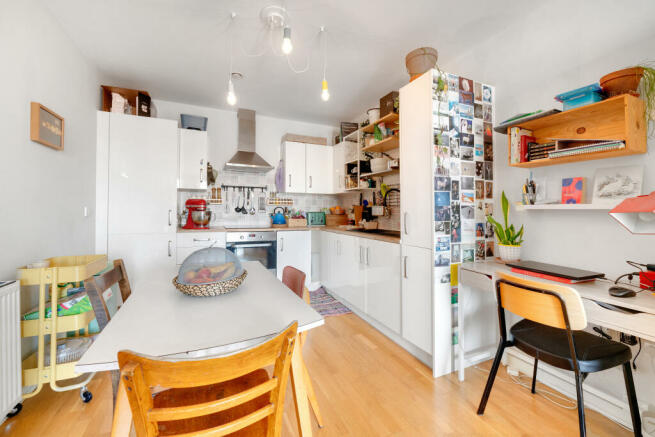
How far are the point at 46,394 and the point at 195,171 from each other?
2.39 m

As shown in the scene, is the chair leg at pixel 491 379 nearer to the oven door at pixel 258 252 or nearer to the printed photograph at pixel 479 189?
the printed photograph at pixel 479 189

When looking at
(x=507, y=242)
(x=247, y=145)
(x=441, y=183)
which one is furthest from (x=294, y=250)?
(x=507, y=242)

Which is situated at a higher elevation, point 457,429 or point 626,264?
point 626,264

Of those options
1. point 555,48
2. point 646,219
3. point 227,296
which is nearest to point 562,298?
point 646,219

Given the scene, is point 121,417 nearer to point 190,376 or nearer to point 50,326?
point 190,376

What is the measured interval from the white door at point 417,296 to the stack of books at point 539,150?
0.90 meters

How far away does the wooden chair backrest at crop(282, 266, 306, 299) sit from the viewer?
5.08 feet

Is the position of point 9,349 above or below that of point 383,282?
below

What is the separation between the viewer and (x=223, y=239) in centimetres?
334

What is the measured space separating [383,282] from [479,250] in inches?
33.4

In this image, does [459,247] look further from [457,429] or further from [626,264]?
[457,429]

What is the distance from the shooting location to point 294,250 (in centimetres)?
374

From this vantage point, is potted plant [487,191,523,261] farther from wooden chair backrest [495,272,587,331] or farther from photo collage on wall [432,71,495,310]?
wooden chair backrest [495,272,587,331]

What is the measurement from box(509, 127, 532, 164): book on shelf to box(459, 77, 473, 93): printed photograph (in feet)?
1.54
